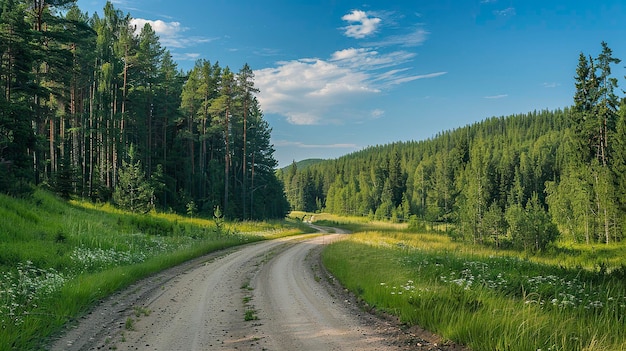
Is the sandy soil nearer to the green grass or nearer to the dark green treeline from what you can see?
the green grass

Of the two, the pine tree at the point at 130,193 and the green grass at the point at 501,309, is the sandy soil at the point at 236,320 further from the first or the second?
the pine tree at the point at 130,193

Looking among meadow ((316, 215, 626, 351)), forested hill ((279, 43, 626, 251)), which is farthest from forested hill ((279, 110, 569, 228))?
meadow ((316, 215, 626, 351))

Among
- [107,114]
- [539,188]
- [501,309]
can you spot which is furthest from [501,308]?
[539,188]

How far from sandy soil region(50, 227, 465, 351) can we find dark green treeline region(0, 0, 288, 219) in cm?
1454

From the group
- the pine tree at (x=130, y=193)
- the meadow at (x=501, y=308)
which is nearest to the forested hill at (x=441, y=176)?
the pine tree at (x=130, y=193)

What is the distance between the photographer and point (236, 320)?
25.9 ft

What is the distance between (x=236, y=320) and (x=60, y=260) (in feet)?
26.3

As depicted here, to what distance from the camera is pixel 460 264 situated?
1402 cm

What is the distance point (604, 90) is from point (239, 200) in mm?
51886

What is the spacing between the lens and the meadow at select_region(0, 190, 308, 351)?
689cm

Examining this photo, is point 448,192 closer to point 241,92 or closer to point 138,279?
point 241,92

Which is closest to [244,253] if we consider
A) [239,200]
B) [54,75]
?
[54,75]

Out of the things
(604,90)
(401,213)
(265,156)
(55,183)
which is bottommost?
(401,213)

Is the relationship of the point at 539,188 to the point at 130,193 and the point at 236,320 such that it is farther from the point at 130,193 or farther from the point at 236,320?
the point at 236,320
